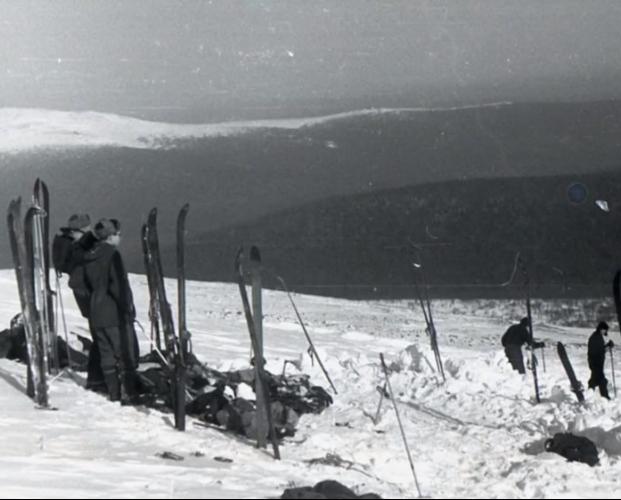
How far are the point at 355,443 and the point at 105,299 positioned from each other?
2.06 m

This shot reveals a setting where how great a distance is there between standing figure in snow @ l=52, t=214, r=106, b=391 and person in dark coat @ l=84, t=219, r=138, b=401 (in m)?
0.10

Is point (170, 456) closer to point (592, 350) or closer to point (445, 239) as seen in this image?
point (592, 350)

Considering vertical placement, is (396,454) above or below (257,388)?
below

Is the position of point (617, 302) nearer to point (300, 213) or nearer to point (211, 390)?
point (211, 390)

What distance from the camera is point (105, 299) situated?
26.7 feet

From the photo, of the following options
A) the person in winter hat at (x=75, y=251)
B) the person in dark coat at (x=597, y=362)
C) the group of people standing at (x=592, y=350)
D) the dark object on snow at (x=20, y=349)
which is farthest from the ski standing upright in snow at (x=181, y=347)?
the person in dark coat at (x=597, y=362)

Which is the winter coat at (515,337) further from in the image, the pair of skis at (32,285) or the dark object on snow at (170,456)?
the dark object on snow at (170,456)

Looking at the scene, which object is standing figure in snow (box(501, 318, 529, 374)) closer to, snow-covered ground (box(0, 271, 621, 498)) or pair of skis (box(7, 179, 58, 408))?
snow-covered ground (box(0, 271, 621, 498))

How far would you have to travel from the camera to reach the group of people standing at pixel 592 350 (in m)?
11.3

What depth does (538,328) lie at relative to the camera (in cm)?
2428

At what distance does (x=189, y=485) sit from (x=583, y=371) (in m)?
9.64

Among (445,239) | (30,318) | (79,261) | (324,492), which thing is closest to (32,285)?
(30,318)

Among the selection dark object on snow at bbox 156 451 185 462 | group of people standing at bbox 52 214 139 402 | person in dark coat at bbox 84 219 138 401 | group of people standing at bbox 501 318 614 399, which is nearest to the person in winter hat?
group of people standing at bbox 52 214 139 402

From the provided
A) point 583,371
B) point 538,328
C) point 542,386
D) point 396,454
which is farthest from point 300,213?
point 396,454
